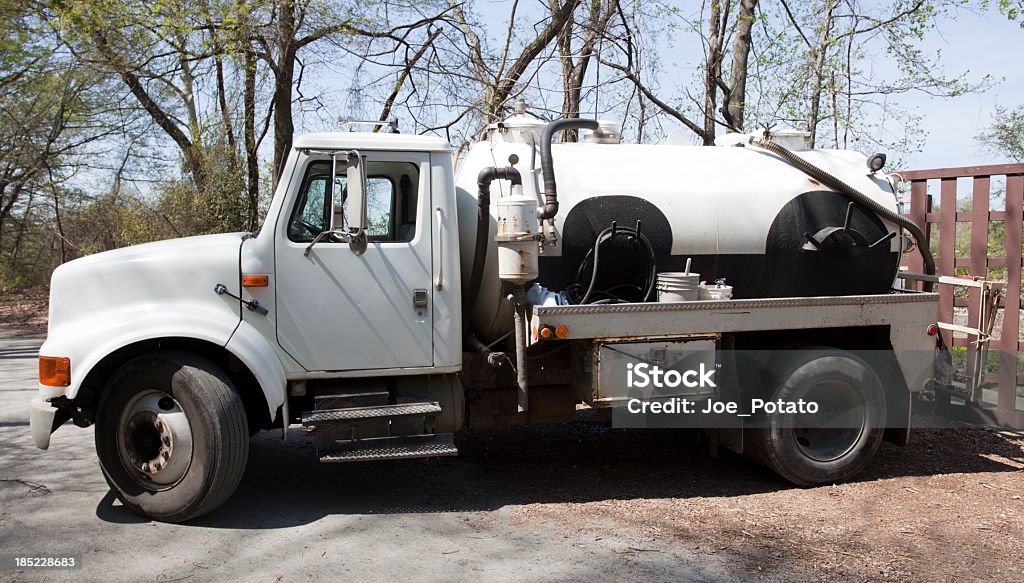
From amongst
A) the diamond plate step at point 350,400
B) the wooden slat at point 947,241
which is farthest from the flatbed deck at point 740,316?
the wooden slat at point 947,241

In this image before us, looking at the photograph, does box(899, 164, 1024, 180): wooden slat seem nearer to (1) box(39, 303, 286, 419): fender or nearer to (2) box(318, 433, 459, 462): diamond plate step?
(2) box(318, 433, 459, 462): diamond plate step

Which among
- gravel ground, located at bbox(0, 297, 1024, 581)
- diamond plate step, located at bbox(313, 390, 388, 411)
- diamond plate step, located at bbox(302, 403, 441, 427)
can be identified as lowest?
gravel ground, located at bbox(0, 297, 1024, 581)

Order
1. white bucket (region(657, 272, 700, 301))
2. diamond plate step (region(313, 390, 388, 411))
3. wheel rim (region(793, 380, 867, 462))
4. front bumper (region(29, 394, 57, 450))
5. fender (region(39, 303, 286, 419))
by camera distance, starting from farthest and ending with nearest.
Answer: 1. wheel rim (region(793, 380, 867, 462))
2. white bucket (region(657, 272, 700, 301))
3. diamond plate step (region(313, 390, 388, 411))
4. front bumper (region(29, 394, 57, 450))
5. fender (region(39, 303, 286, 419))

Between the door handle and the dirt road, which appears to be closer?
the dirt road

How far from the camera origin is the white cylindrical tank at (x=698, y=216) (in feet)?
18.9

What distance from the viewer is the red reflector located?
5.07 metres

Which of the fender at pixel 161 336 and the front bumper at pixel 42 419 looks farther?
A: the front bumper at pixel 42 419

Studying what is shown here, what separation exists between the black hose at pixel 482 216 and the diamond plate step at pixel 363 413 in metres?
0.89

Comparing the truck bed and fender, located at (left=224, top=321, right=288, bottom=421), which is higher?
the truck bed

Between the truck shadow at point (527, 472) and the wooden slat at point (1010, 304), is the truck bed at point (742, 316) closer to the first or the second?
the truck shadow at point (527, 472)

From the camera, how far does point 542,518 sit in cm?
521

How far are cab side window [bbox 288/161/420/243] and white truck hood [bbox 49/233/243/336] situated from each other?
1.62 feet

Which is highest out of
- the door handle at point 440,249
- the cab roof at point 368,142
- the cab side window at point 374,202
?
the cab roof at point 368,142

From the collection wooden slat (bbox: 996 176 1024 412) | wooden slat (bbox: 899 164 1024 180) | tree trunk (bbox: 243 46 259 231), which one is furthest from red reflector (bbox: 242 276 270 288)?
tree trunk (bbox: 243 46 259 231)
